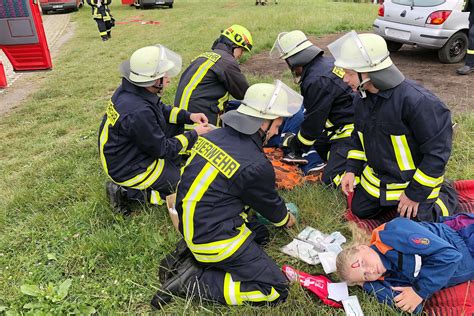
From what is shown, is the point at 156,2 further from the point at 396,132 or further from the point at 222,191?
the point at 222,191

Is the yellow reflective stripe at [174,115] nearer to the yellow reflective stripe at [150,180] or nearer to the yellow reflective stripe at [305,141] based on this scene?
the yellow reflective stripe at [150,180]

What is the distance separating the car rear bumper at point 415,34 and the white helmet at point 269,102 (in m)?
5.54

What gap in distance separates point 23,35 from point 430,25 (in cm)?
689

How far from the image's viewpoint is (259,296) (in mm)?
2479

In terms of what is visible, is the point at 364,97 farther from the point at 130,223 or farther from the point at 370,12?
the point at 370,12

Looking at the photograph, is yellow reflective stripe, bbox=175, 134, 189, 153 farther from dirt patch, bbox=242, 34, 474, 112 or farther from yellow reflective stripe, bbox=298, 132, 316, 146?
dirt patch, bbox=242, 34, 474, 112

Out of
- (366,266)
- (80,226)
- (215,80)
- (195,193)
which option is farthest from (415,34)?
(80,226)

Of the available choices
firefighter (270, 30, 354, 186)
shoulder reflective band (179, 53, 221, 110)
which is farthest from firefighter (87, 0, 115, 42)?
firefighter (270, 30, 354, 186)

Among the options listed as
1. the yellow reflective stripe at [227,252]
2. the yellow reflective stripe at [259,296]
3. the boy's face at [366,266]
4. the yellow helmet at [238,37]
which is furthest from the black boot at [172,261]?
the yellow helmet at [238,37]

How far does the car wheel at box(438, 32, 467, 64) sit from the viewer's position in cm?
697

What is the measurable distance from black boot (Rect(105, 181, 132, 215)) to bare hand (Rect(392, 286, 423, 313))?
2.34 metres

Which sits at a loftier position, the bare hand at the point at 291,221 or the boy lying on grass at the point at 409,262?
the boy lying on grass at the point at 409,262

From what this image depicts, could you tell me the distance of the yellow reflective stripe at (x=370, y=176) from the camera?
3090 millimetres

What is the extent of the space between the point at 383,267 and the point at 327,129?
1.96 m
